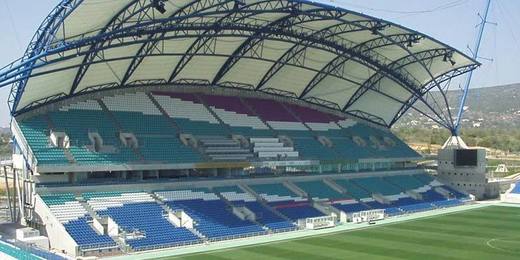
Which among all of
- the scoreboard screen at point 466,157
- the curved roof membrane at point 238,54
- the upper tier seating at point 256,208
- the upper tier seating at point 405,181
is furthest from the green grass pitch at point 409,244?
the scoreboard screen at point 466,157

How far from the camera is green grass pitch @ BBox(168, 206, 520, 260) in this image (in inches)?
1222

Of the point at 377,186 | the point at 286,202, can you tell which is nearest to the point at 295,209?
the point at 286,202

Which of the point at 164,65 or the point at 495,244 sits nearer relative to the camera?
the point at 495,244

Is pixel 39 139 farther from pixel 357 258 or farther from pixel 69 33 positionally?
pixel 357 258

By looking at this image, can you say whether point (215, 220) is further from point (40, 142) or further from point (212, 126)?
point (40, 142)

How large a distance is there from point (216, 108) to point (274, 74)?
5.84 metres

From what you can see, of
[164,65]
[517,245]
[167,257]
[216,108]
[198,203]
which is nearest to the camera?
[167,257]

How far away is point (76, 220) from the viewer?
32.3 meters

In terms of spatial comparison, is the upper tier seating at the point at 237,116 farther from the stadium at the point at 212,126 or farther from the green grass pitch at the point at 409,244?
the green grass pitch at the point at 409,244

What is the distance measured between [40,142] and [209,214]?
1171cm

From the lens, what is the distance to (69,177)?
35906mm

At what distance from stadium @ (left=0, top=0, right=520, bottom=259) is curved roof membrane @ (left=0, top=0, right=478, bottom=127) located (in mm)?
160

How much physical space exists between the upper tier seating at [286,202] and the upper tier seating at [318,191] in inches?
67.4

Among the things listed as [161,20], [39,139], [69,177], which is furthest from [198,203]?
[161,20]
